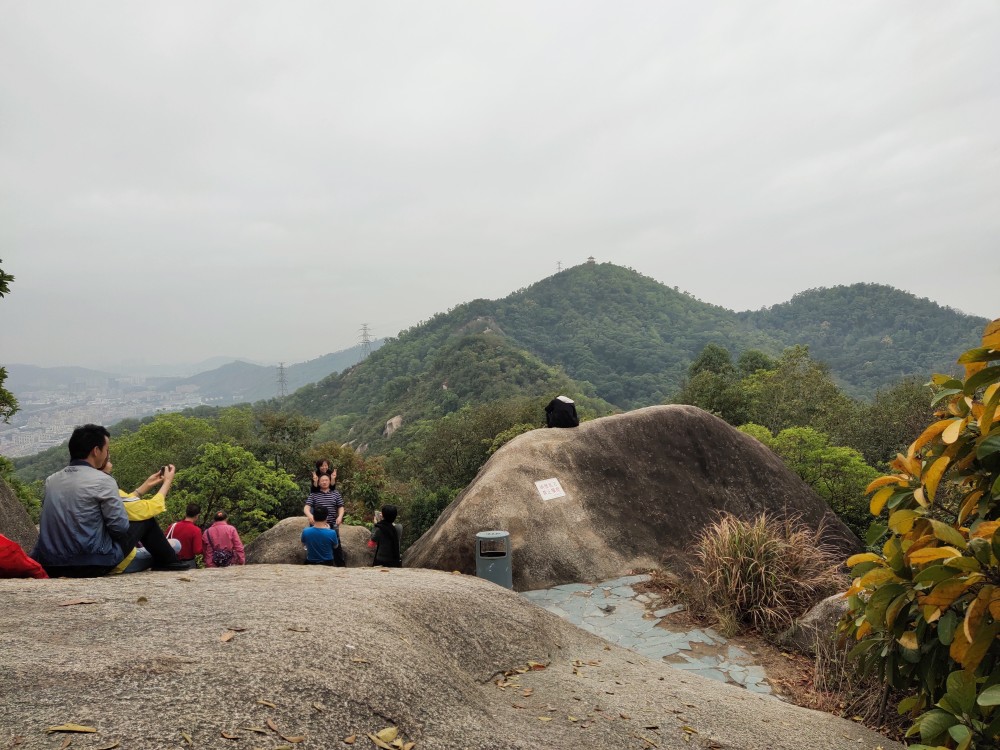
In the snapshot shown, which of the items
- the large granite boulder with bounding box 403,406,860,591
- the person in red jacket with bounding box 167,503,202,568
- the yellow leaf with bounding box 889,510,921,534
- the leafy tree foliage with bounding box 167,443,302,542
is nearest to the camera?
the yellow leaf with bounding box 889,510,921,534

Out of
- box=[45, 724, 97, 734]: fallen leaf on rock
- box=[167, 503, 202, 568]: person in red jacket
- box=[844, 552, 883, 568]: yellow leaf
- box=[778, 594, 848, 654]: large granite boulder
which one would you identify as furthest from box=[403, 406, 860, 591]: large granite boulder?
box=[45, 724, 97, 734]: fallen leaf on rock

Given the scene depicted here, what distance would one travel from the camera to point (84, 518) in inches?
170

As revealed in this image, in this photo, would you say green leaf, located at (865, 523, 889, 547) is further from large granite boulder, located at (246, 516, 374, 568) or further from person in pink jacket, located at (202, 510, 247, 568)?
large granite boulder, located at (246, 516, 374, 568)

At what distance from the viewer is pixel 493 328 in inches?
3725

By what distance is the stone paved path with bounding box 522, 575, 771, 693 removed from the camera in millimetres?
5516

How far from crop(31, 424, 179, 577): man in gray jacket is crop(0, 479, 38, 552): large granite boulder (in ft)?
24.1

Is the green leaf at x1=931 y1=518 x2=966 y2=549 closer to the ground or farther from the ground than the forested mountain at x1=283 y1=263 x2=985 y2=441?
closer to the ground

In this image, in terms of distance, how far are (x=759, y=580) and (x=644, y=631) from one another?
1.33 meters

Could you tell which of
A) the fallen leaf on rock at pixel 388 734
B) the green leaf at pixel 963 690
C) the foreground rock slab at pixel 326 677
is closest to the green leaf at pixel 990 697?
the green leaf at pixel 963 690

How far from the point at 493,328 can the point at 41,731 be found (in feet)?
304

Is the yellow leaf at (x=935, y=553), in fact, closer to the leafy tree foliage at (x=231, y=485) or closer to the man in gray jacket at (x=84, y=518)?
the man in gray jacket at (x=84, y=518)

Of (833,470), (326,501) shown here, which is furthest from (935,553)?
(833,470)

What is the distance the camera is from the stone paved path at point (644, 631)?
5516 millimetres

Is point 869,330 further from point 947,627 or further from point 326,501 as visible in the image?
point 947,627
